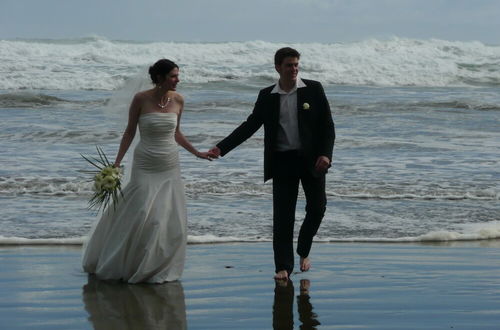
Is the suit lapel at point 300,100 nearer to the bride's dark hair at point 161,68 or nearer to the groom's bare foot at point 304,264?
the bride's dark hair at point 161,68

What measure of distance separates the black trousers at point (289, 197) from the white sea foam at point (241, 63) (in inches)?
1071

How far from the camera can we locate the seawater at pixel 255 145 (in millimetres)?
10633

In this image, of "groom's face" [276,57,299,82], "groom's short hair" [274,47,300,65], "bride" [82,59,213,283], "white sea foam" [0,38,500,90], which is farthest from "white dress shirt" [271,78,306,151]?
"white sea foam" [0,38,500,90]

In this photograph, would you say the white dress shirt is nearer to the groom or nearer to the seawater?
the groom

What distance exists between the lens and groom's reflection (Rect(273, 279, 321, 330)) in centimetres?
591

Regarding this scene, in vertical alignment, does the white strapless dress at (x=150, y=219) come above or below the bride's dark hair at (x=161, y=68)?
below

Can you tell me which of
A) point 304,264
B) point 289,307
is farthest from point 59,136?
point 289,307

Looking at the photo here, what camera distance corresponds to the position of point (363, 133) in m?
20.8

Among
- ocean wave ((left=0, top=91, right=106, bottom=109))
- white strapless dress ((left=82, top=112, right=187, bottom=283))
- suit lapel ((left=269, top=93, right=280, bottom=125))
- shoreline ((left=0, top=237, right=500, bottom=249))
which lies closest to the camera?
suit lapel ((left=269, top=93, right=280, bottom=125))

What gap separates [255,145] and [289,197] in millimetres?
10927

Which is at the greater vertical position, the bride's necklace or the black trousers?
the bride's necklace

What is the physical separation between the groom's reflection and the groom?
0.20 meters

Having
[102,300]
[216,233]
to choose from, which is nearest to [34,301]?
[102,300]

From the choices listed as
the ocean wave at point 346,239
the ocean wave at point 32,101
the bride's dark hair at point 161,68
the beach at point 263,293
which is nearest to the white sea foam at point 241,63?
the ocean wave at point 32,101
